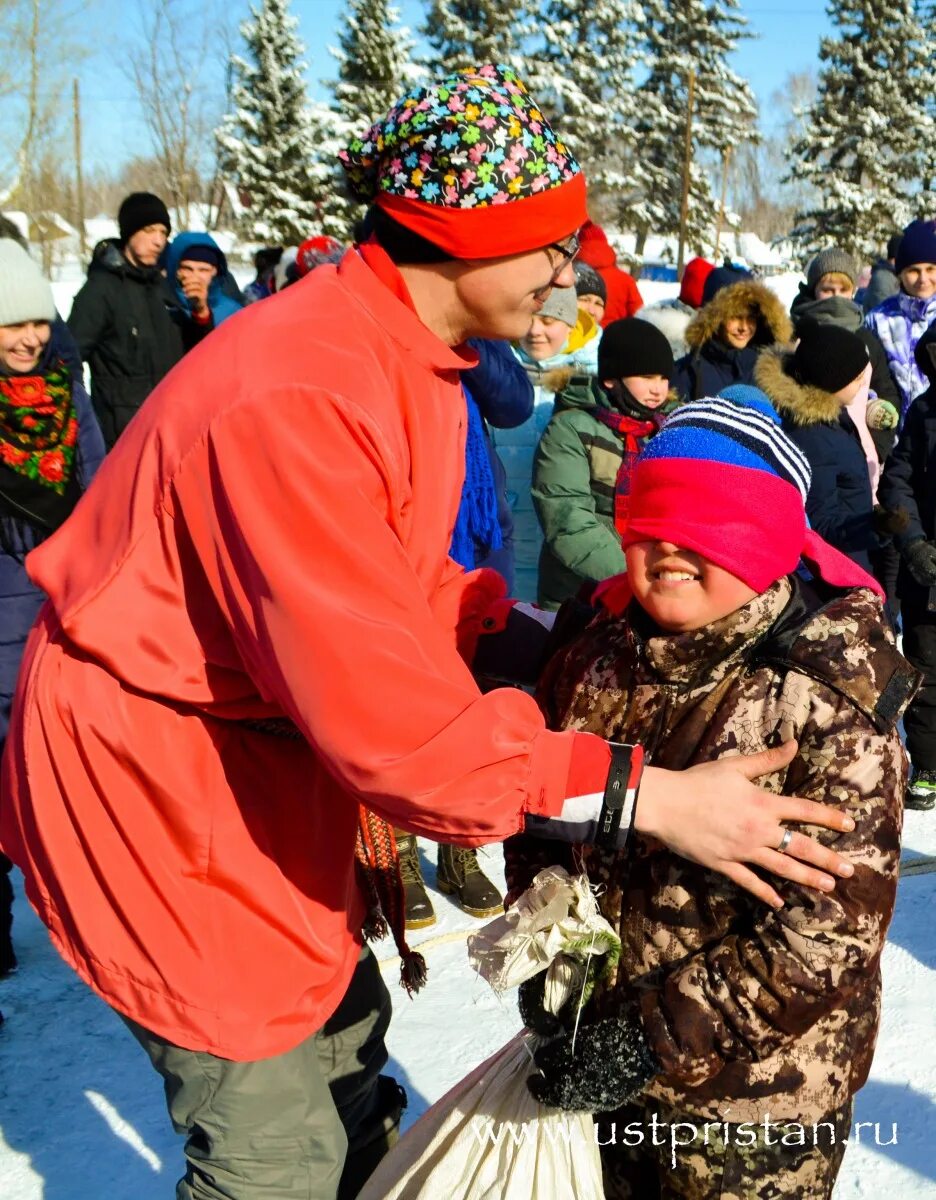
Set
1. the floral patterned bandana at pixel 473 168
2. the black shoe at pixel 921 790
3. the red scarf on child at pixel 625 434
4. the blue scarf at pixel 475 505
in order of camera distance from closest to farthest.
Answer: the floral patterned bandana at pixel 473 168 < the blue scarf at pixel 475 505 < the red scarf on child at pixel 625 434 < the black shoe at pixel 921 790

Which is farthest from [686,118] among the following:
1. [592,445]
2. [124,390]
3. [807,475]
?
[807,475]

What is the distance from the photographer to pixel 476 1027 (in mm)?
3072

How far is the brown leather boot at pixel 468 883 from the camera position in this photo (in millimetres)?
3689

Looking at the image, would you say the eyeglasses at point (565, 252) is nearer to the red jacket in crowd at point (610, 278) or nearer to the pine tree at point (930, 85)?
the red jacket in crowd at point (610, 278)

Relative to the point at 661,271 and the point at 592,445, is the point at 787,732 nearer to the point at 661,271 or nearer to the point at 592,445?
the point at 592,445

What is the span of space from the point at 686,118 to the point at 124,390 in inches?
1221

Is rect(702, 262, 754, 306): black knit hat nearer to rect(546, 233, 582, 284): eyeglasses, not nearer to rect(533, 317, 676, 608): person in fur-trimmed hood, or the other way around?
rect(533, 317, 676, 608): person in fur-trimmed hood

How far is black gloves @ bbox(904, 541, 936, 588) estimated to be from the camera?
4.29 meters

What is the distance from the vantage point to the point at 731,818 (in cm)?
144

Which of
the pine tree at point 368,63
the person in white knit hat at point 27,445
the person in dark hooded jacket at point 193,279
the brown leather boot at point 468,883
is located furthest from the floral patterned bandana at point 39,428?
the pine tree at point 368,63

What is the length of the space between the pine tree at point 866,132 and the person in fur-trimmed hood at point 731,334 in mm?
26953

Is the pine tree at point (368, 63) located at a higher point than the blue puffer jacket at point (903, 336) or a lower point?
higher

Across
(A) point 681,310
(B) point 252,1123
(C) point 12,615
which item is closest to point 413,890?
(C) point 12,615

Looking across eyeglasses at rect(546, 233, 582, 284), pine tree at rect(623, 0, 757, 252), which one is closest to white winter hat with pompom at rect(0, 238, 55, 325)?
eyeglasses at rect(546, 233, 582, 284)
